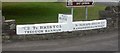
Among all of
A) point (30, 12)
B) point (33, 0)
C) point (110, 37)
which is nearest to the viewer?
point (110, 37)

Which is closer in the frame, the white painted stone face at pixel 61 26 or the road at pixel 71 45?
the road at pixel 71 45

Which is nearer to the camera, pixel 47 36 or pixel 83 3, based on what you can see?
pixel 47 36

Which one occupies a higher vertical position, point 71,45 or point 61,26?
point 61,26

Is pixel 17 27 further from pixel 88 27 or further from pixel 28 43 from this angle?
pixel 88 27

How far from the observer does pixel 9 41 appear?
14289 millimetres

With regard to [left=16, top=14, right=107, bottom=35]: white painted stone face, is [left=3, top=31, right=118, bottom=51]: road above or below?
below

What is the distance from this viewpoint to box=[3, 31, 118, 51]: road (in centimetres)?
1323

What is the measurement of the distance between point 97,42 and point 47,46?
268cm

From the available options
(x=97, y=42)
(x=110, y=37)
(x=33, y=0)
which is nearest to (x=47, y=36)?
(x=97, y=42)

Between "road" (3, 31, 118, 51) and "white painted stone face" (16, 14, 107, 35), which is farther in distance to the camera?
"white painted stone face" (16, 14, 107, 35)

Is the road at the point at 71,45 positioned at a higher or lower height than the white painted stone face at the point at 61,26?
lower

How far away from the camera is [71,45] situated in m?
14.1

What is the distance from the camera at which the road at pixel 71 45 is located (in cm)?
1323

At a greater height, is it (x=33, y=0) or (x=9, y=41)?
(x=33, y=0)
